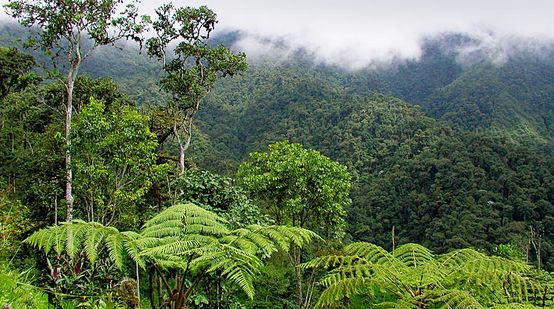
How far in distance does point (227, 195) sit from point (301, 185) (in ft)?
15.7

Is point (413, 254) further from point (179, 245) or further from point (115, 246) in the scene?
point (115, 246)

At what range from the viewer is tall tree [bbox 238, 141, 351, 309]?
11.9m

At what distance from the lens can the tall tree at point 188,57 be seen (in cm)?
1389

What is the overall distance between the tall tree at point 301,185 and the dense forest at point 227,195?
1.9 inches

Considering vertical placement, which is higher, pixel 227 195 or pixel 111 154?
pixel 111 154

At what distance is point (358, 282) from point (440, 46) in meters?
175

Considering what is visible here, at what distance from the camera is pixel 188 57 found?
14094mm

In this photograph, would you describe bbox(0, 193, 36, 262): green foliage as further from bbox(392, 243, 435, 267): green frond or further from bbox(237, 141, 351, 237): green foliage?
bbox(237, 141, 351, 237): green foliage

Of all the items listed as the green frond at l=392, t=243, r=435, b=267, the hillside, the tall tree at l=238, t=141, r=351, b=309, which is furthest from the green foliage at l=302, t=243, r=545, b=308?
the hillside

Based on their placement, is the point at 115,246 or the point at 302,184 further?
the point at 302,184

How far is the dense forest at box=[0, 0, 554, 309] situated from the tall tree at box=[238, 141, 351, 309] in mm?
49

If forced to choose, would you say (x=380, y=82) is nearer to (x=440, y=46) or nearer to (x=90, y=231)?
(x=440, y=46)

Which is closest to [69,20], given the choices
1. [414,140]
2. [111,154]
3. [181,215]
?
[111,154]

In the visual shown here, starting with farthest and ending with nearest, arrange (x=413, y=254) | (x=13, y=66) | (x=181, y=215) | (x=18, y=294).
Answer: (x=13, y=66) → (x=413, y=254) → (x=181, y=215) → (x=18, y=294)
